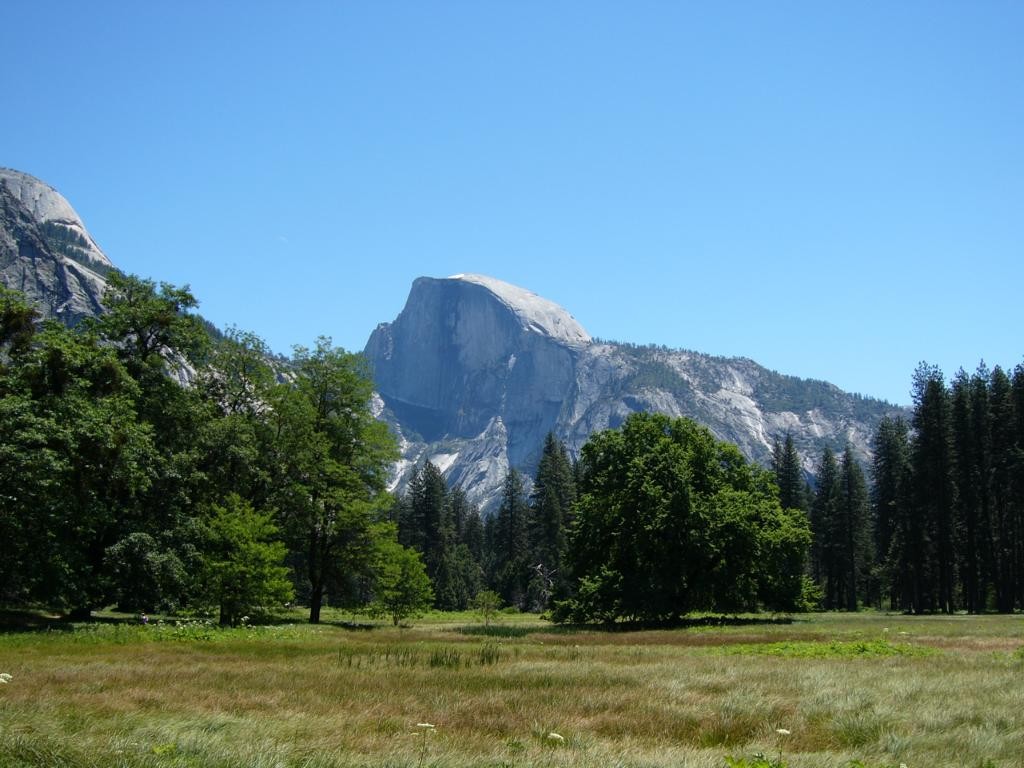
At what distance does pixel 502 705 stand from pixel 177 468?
26.3 m

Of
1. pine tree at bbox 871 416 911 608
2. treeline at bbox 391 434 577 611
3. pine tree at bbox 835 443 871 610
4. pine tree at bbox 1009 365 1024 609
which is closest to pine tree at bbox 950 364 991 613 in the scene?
pine tree at bbox 1009 365 1024 609

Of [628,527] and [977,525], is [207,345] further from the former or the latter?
[977,525]

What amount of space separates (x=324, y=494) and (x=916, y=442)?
161 ft

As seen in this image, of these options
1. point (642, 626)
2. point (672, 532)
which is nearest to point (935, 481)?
point (672, 532)

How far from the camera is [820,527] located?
87.8 m

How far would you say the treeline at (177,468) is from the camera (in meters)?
27.4

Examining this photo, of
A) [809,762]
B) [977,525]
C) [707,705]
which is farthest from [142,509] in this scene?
[977,525]

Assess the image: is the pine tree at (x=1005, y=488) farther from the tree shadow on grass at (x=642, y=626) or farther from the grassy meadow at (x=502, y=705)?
the grassy meadow at (x=502, y=705)

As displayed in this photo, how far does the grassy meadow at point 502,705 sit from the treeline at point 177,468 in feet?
18.5

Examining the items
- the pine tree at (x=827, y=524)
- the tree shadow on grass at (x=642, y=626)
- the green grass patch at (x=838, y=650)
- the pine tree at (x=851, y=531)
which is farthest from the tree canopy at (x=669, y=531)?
the pine tree at (x=827, y=524)

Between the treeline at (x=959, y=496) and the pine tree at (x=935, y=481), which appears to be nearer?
the treeline at (x=959, y=496)

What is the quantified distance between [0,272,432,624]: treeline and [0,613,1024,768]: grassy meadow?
5.62 meters

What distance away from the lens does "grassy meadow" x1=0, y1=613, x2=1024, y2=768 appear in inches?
351

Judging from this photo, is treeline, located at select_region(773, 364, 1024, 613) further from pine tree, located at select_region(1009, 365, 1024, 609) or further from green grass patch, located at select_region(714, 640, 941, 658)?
green grass patch, located at select_region(714, 640, 941, 658)
